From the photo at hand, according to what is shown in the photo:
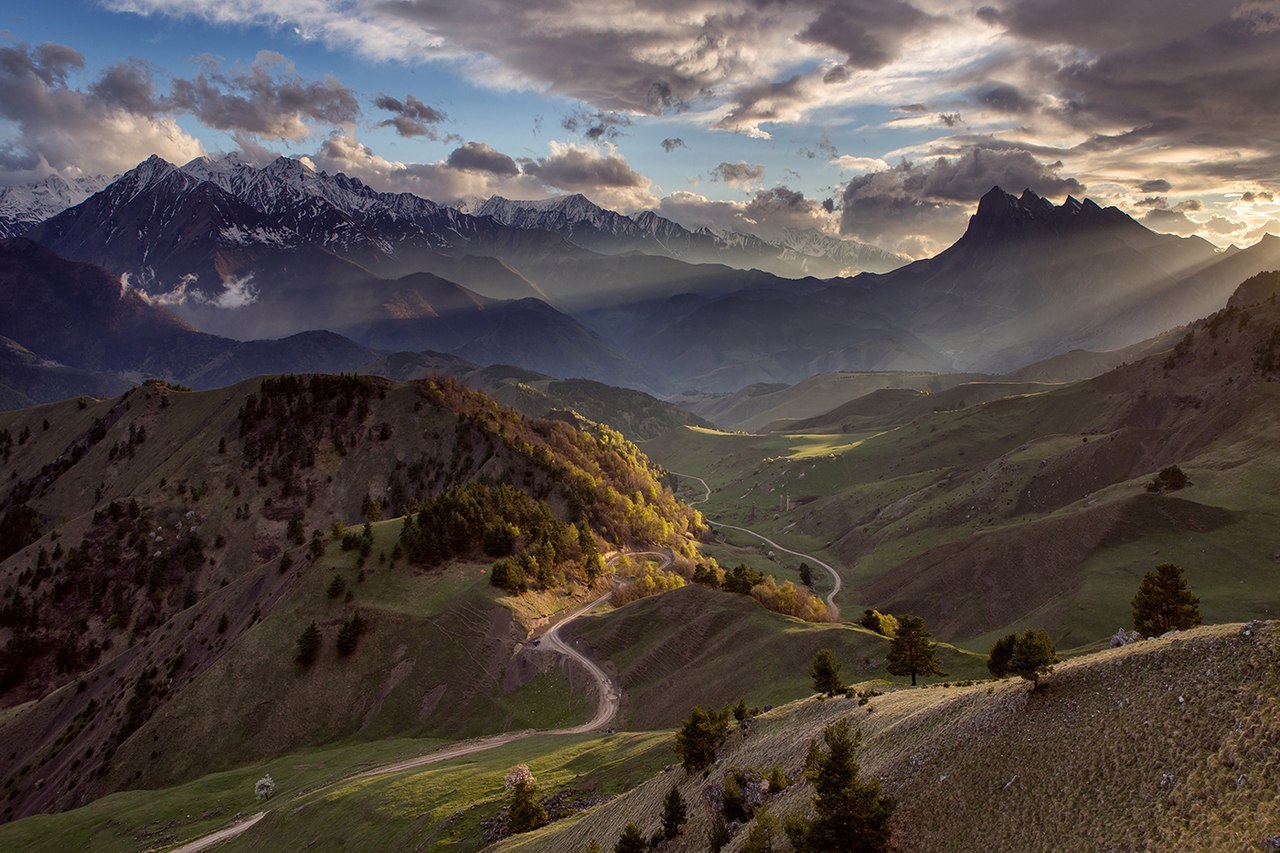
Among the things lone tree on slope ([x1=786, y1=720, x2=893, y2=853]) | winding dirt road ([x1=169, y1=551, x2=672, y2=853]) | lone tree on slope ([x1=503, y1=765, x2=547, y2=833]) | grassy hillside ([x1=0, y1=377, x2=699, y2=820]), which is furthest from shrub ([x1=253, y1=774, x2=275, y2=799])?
lone tree on slope ([x1=786, y1=720, x2=893, y2=853])

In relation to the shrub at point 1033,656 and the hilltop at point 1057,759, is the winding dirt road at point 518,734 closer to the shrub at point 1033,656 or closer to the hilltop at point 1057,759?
the hilltop at point 1057,759

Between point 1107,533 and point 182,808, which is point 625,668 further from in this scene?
point 1107,533

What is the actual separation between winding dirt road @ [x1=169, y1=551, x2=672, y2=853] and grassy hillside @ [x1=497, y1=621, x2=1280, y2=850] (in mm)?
57777

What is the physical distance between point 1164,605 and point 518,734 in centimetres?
8003

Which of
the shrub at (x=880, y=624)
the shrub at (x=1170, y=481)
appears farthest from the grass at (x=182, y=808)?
the shrub at (x=1170, y=481)

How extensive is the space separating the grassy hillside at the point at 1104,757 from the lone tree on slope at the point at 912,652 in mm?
34724

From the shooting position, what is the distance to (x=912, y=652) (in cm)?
7206

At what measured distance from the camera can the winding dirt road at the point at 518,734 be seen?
75.8m

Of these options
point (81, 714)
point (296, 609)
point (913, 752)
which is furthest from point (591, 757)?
point (81, 714)

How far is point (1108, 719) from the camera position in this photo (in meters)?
29.5

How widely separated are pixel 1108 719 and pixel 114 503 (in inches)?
9358

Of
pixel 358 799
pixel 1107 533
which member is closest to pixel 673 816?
pixel 358 799

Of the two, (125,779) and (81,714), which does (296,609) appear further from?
(81,714)

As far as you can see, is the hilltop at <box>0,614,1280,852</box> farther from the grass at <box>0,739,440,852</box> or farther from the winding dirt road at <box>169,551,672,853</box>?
the grass at <box>0,739,440,852</box>
